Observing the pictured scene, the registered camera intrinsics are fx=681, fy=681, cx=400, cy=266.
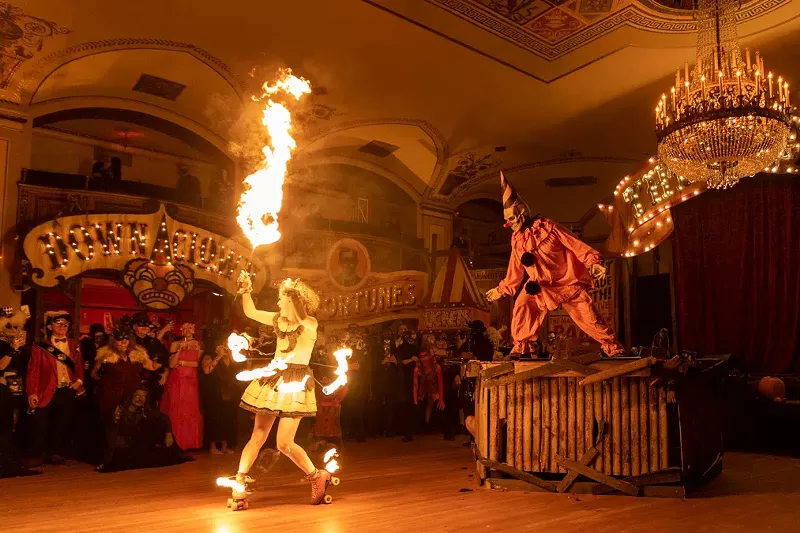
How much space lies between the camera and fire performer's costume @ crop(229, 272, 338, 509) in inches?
200

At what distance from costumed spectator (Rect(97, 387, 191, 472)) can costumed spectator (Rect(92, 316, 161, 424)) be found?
0.80 feet

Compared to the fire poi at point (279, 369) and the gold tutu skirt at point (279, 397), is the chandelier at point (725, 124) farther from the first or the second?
the gold tutu skirt at point (279, 397)

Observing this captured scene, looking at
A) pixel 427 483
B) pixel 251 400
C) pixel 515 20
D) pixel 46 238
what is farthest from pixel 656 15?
pixel 46 238

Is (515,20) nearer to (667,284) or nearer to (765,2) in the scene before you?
(765,2)

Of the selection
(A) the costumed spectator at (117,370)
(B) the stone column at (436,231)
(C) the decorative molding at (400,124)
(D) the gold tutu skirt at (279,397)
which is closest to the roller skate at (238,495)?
(D) the gold tutu skirt at (279,397)

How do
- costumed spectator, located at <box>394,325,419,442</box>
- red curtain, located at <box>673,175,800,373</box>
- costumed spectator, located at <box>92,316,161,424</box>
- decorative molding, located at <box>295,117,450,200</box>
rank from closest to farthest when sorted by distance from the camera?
costumed spectator, located at <box>92,316,161,424</box> < red curtain, located at <box>673,175,800,373</box> < costumed spectator, located at <box>394,325,419,442</box> < decorative molding, located at <box>295,117,450,200</box>

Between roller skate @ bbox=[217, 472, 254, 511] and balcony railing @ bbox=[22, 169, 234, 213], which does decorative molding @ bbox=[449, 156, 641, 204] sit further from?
roller skate @ bbox=[217, 472, 254, 511]

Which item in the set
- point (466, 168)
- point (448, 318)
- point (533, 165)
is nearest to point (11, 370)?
point (448, 318)

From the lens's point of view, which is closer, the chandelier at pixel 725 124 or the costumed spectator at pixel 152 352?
the chandelier at pixel 725 124

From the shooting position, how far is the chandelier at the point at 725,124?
6.66m

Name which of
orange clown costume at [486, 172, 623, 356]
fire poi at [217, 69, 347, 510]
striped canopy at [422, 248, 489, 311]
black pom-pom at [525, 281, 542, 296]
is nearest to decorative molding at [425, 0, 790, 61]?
orange clown costume at [486, 172, 623, 356]

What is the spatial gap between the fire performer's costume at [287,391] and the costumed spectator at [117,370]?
2.88 m

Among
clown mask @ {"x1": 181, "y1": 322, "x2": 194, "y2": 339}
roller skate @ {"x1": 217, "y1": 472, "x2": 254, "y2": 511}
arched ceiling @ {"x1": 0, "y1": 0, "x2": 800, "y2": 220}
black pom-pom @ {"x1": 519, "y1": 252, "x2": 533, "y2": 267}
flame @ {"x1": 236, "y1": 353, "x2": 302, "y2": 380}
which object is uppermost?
arched ceiling @ {"x1": 0, "y1": 0, "x2": 800, "y2": 220}

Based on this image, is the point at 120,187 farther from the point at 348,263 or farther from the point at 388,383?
the point at 388,383
